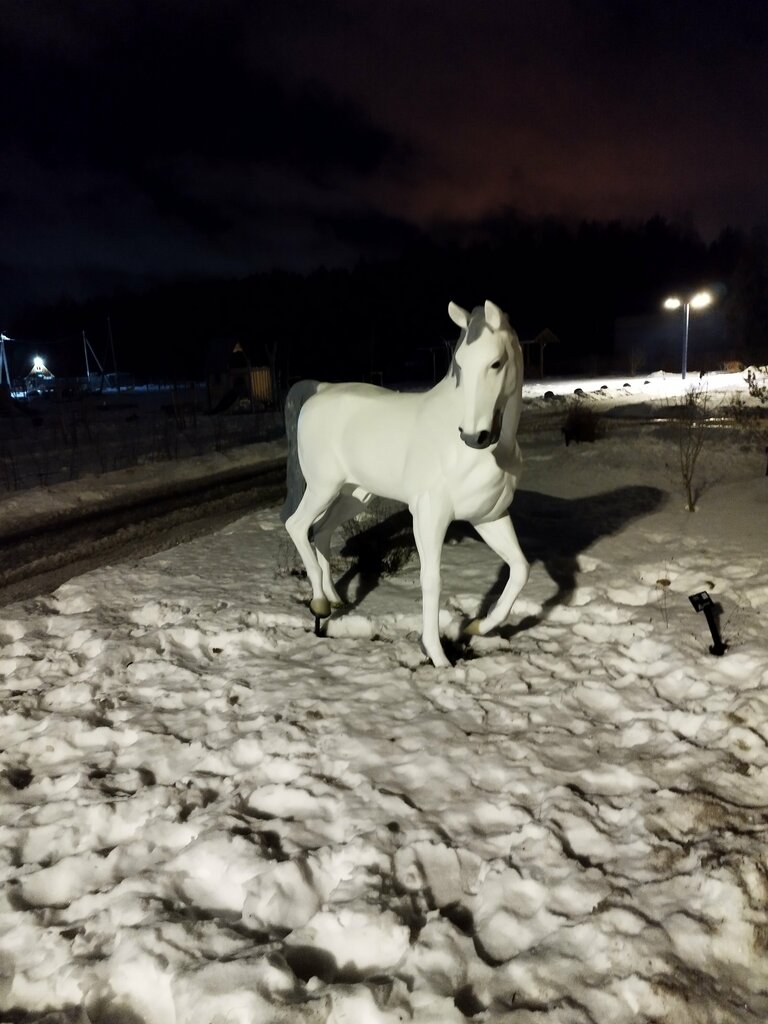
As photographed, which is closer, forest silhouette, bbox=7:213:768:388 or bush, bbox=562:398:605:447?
bush, bbox=562:398:605:447

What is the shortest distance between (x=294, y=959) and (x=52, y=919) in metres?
0.88

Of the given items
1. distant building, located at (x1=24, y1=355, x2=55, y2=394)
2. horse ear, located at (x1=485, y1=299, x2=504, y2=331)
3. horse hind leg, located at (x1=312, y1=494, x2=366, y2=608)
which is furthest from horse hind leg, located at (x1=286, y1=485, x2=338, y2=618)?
distant building, located at (x1=24, y1=355, x2=55, y2=394)

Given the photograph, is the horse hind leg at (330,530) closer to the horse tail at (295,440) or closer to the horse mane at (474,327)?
the horse tail at (295,440)

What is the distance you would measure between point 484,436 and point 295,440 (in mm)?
2023

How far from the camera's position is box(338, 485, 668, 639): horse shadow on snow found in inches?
191

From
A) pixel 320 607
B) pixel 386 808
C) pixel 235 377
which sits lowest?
pixel 386 808

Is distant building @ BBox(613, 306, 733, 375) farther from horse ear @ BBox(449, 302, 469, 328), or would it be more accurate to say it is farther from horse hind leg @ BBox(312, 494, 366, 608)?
horse ear @ BBox(449, 302, 469, 328)

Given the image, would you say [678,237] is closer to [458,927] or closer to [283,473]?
[283,473]

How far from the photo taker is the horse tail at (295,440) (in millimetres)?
4590

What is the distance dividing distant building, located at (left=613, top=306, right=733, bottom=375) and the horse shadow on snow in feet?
110

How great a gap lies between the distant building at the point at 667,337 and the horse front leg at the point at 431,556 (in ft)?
124

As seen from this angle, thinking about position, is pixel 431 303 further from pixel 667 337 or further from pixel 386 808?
pixel 386 808

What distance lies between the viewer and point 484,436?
9.67 ft

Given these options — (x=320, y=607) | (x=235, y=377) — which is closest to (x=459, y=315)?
(x=320, y=607)
